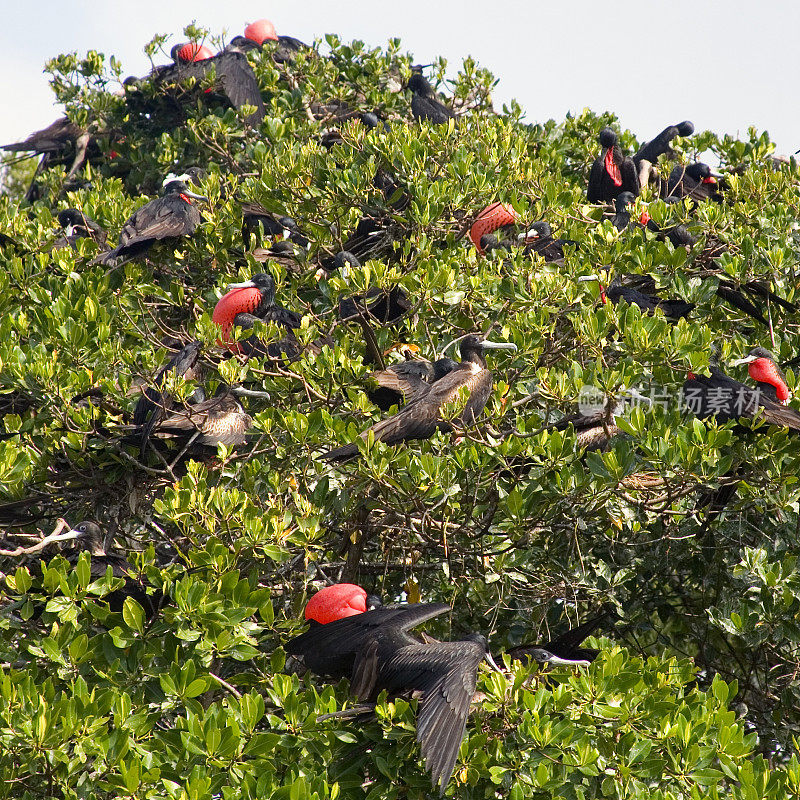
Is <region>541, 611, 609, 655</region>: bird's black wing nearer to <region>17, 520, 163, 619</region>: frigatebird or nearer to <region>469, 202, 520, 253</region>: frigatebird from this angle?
<region>17, 520, 163, 619</region>: frigatebird

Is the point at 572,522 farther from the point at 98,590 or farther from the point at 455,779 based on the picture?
the point at 98,590

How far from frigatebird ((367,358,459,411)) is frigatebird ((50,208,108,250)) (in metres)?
2.33

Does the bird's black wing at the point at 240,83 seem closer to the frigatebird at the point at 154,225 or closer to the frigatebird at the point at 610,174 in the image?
the frigatebird at the point at 154,225

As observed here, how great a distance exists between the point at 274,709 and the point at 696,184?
16.6 feet

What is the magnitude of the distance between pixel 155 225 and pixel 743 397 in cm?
348

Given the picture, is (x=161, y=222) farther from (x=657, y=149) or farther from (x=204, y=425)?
(x=657, y=149)

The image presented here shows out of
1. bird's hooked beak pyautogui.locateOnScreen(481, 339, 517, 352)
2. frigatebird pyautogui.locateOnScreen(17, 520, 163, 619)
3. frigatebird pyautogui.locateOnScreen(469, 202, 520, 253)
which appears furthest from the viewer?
frigatebird pyautogui.locateOnScreen(469, 202, 520, 253)

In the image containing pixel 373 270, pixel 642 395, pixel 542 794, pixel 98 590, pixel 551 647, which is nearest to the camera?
pixel 542 794

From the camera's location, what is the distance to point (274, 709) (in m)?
3.49

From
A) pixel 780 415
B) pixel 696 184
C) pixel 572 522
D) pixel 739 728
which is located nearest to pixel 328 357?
pixel 572 522

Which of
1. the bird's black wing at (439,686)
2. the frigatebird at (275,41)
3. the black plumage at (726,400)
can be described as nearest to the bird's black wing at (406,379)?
the black plumage at (726,400)

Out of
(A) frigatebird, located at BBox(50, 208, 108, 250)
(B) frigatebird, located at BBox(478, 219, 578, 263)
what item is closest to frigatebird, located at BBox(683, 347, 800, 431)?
(B) frigatebird, located at BBox(478, 219, 578, 263)

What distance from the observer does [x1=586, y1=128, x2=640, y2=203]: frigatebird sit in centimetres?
714

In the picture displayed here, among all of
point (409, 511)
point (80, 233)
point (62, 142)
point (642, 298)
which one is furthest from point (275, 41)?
point (409, 511)
